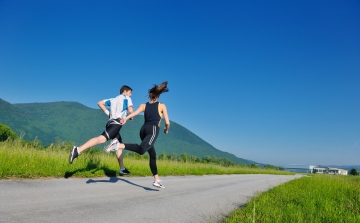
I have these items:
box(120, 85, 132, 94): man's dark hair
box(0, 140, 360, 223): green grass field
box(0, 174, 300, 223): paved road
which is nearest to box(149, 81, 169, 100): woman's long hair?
box(120, 85, 132, 94): man's dark hair

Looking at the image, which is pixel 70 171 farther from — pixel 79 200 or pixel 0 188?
pixel 79 200

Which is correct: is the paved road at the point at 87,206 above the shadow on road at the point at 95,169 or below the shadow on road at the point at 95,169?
below

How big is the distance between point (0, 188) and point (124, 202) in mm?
2143

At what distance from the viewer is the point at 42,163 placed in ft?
25.4

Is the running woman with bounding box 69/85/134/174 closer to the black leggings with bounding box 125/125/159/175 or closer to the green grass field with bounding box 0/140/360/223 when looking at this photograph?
the black leggings with bounding box 125/125/159/175

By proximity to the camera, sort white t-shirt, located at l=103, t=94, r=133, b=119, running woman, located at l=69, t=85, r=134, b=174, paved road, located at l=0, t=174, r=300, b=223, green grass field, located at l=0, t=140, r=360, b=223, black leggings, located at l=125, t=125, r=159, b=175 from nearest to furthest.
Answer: paved road, located at l=0, t=174, r=300, b=223
green grass field, located at l=0, t=140, r=360, b=223
black leggings, located at l=125, t=125, r=159, b=175
running woman, located at l=69, t=85, r=134, b=174
white t-shirt, located at l=103, t=94, r=133, b=119

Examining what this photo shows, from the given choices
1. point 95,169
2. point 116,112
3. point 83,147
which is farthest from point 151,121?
point 95,169

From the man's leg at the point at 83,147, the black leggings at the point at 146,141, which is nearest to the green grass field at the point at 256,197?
the man's leg at the point at 83,147

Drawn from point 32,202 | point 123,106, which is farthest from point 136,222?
point 123,106

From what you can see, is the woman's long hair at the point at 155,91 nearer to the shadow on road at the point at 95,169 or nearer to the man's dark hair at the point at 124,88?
the man's dark hair at the point at 124,88

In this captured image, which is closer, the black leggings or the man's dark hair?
the black leggings

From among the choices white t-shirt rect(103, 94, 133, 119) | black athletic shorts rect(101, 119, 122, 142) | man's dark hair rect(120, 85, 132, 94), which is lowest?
black athletic shorts rect(101, 119, 122, 142)

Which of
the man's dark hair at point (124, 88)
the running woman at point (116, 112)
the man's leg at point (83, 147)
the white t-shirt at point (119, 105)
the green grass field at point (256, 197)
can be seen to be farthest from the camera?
the man's dark hair at point (124, 88)

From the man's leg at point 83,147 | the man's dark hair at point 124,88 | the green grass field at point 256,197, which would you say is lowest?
the green grass field at point 256,197
